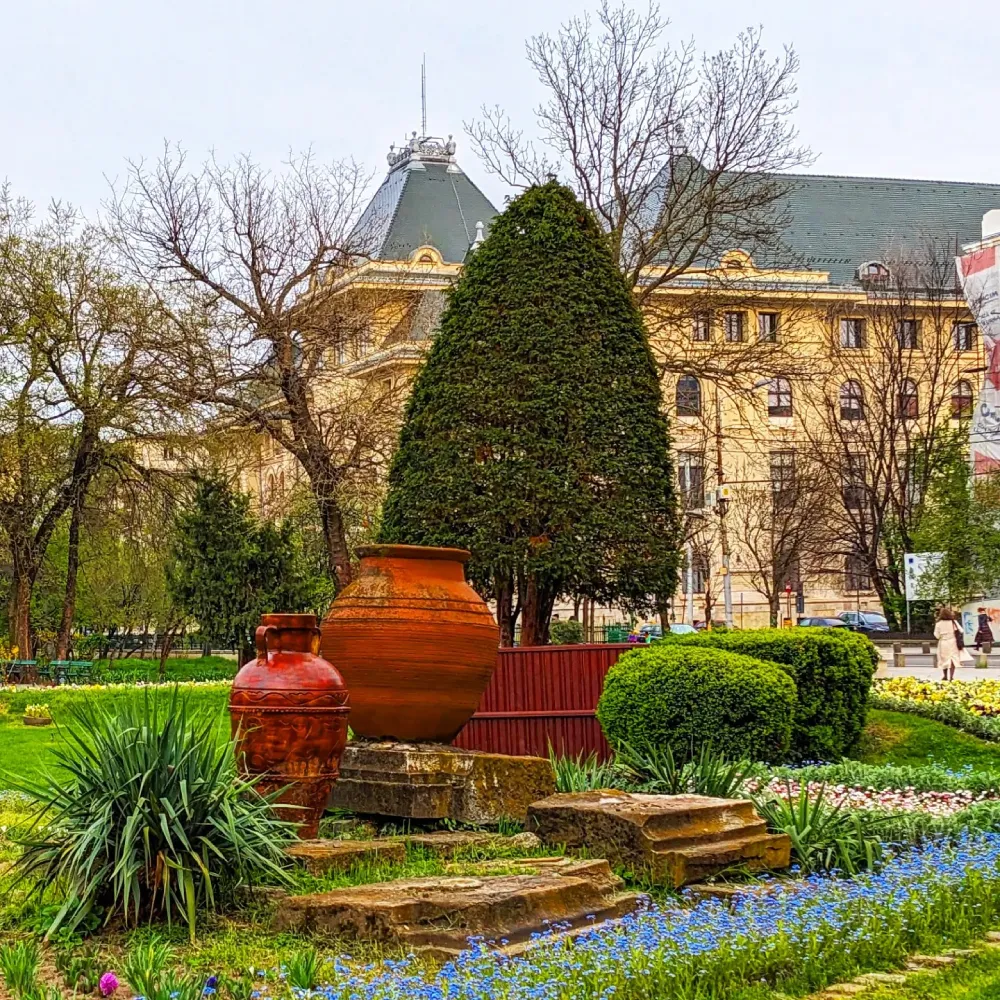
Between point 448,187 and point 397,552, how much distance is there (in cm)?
5006

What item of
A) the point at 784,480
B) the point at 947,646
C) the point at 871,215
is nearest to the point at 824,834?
the point at 947,646

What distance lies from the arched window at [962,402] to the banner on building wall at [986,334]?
80 cm

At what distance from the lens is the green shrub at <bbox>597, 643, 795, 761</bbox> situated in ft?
38.1

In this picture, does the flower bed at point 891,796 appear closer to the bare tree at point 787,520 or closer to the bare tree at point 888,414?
the bare tree at point 787,520

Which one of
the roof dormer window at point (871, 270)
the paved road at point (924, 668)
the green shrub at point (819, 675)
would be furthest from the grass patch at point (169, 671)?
the roof dormer window at point (871, 270)

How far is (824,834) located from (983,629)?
1282 inches

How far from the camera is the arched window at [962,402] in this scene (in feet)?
155

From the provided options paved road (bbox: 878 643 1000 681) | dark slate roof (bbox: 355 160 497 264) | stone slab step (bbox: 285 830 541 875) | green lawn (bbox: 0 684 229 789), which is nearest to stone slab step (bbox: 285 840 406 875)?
stone slab step (bbox: 285 830 541 875)

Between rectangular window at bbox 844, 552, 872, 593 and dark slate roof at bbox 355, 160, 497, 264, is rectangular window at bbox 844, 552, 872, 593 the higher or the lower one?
the lower one

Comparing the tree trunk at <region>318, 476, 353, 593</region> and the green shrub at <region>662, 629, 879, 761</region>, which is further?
the tree trunk at <region>318, 476, 353, 593</region>

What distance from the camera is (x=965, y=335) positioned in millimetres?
55812

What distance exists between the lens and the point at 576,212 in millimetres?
15531

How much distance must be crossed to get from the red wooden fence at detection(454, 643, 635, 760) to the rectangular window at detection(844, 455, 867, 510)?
33.3 m

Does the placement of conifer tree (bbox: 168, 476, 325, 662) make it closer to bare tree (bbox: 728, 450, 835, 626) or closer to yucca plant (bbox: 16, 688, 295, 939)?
bare tree (bbox: 728, 450, 835, 626)
